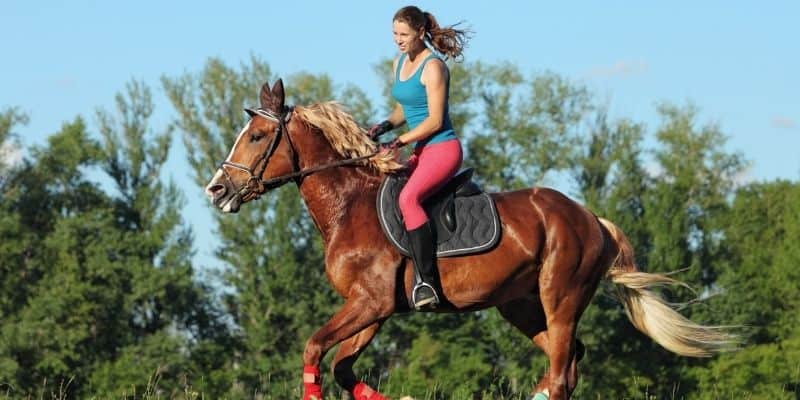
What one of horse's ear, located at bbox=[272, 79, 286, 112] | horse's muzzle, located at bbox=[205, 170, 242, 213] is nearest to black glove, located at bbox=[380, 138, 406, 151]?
horse's ear, located at bbox=[272, 79, 286, 112]

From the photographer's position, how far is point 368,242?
29.5 ft

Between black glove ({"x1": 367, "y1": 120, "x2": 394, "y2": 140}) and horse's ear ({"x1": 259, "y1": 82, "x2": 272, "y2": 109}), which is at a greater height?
horse's ear ({"x1": 259, "y1": 82, "x2": 272, "y2": 109})

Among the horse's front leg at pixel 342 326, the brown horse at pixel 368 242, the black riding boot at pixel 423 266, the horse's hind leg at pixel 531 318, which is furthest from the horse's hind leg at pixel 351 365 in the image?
the horse's hind leg at pixel 531 318

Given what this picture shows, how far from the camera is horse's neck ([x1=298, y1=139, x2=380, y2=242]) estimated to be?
362 inches

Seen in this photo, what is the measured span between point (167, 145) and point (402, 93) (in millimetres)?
51015

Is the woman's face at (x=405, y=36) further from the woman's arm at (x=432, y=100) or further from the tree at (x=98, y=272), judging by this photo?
the tree at (x=98, y=272)

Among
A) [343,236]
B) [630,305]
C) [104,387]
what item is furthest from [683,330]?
[104,387]

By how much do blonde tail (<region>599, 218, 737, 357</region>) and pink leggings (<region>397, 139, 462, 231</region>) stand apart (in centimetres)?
176

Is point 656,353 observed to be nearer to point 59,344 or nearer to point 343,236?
point 59,344

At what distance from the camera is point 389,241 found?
29.6 feet

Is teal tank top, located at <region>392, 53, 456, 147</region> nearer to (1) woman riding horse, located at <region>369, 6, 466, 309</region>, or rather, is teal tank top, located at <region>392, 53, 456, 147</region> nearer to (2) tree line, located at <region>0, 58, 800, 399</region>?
(1) woman riding horse, located at <region>369, 6, 466, 309</region>

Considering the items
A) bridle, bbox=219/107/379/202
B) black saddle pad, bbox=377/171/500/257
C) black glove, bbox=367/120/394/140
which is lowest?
black saddle pad, bbox=377/171/500/257

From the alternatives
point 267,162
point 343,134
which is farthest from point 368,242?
point 267,162

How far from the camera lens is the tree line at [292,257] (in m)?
55.1
